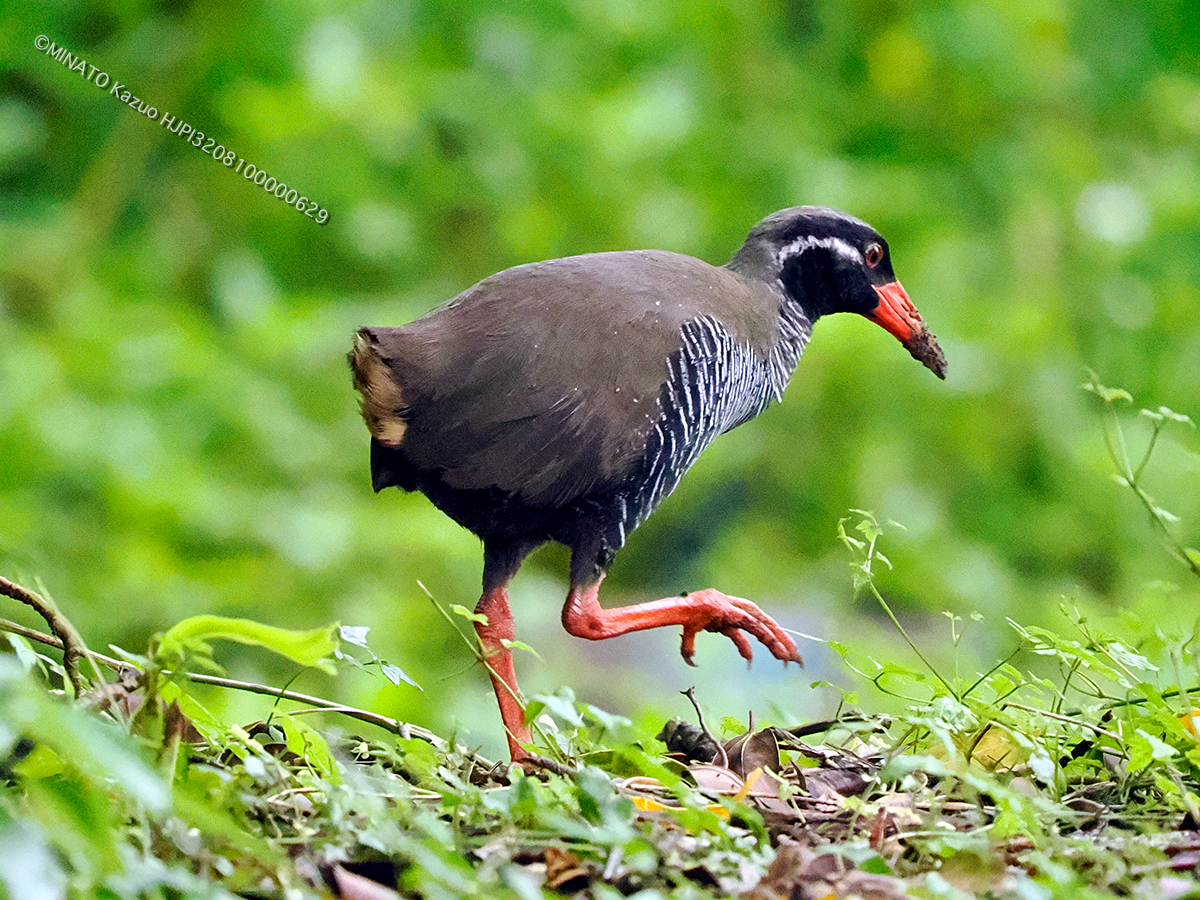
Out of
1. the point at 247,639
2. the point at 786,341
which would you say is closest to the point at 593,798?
the point at 247,639

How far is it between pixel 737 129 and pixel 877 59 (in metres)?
1.02

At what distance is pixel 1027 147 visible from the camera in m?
7.55

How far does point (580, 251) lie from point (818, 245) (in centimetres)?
293

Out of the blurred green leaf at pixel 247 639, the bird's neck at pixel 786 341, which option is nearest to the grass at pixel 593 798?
the blurred green leaf at pixel 247 639

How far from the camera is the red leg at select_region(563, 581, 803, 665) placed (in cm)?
310

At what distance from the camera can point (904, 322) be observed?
3.51 m

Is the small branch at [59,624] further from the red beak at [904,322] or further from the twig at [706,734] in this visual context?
the red beak at [904,322]

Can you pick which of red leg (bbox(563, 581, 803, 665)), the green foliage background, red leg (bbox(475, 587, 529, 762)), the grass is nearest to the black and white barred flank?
red leg (bbox(563, 581, 803, 665))

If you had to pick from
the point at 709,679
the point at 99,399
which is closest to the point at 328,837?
the point at 709,679

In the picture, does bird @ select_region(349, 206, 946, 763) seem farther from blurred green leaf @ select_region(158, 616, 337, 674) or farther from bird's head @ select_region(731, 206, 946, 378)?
blurred green leaf @ select_region(158, 616, 337, 674)

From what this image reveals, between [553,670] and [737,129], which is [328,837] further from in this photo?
[737,129]

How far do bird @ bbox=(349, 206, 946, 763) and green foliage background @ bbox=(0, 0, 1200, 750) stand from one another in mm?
1510

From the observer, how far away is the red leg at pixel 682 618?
3104mm

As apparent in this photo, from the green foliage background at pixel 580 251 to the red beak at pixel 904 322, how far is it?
6.05 ft
